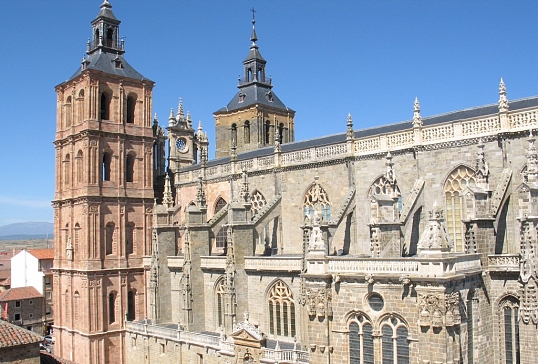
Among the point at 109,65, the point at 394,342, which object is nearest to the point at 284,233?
the point at 394,342

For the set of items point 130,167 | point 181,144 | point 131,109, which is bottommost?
point 130,167

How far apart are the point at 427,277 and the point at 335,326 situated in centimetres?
454

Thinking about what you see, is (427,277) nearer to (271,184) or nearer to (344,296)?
(344,296)

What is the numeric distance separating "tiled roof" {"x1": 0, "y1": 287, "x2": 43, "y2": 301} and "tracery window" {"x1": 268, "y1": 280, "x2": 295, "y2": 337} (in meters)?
36.5

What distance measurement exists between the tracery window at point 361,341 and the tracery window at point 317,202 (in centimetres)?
1154

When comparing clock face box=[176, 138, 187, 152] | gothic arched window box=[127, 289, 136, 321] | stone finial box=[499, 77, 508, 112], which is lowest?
gothic arched window box=[127, 289, 136, 321]

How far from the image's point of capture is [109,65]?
143 ft

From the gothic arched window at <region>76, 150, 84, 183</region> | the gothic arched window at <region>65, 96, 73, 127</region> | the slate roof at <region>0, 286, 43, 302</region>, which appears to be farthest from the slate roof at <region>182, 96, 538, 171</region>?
the slate roof at <region>0, 286, 43, 302</region>

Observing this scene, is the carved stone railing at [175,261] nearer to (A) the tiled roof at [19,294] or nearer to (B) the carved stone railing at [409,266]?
(B) the carved stone railing at [409,266]

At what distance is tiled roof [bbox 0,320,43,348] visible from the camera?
22.8 m

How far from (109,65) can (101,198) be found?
32.7ft

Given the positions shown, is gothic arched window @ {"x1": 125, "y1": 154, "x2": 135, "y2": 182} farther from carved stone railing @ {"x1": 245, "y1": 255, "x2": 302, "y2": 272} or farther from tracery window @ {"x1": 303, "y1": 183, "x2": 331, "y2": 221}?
carved stone railing @ {"x1": 245, "y1": 255, "x2": 302, "y2": 272}

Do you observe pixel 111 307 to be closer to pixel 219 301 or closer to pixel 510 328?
pixel 219 301

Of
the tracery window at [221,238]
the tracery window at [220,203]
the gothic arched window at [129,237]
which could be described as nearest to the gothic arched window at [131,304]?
the gothic arched window at [129,237]
